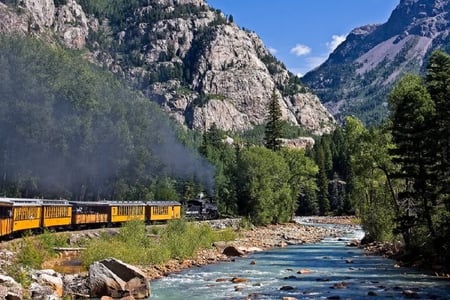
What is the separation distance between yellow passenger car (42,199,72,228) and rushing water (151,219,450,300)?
14.8 meters

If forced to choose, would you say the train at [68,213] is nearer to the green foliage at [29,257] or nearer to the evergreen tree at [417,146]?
the green foliage at [29,257]

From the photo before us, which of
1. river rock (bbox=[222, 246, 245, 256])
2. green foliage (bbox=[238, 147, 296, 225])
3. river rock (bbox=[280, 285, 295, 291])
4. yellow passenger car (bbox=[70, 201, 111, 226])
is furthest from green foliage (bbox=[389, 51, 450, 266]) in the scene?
green foliage (bbox=[238, 147, 296, 225])

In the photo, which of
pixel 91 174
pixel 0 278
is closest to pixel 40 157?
pixel 91 174

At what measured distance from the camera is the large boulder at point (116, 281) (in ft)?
82.0

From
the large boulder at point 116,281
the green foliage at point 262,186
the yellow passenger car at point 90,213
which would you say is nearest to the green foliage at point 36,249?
the large boulder at point 116,281

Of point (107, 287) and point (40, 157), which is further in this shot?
point (40, 157)

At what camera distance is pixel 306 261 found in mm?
42500

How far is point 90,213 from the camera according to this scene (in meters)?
53.5

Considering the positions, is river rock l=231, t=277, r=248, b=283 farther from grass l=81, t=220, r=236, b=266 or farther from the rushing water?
grass l=81, t=220, r=236, b=266

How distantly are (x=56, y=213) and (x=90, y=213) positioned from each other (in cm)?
681

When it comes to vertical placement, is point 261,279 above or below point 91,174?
below

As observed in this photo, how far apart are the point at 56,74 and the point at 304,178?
45.8 metres

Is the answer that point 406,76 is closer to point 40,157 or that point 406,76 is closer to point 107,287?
point 107,287

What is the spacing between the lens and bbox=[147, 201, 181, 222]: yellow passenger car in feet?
211
